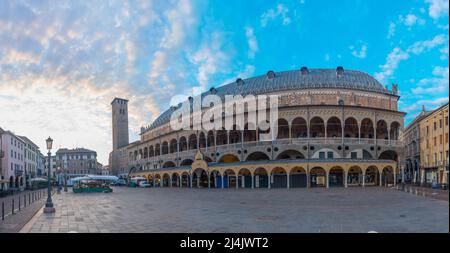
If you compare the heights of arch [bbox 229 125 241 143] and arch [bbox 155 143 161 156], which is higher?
arch [bbox 229 125 241 143]

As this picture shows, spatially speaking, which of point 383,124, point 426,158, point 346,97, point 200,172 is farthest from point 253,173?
point 426,158

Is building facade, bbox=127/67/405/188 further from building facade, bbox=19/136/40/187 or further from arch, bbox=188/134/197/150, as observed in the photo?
building facade, bbox=19/136/40/187

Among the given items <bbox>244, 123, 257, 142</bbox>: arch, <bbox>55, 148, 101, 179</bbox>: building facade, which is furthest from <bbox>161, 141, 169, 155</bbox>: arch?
<bbox>55, 148, 101, 179</bbox>: building facade

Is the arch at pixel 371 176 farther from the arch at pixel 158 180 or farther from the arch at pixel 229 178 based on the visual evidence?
the arch at pixel 158 180

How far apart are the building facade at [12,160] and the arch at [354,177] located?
5345 centimetres

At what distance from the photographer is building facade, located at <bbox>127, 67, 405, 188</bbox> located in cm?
4528

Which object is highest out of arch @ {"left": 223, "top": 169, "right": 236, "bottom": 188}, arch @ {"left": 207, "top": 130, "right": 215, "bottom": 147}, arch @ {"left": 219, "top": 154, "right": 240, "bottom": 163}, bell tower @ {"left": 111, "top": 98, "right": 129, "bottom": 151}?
bell tower @ {"left": 111, "top": 98, "right": 129, "bottom": 151}

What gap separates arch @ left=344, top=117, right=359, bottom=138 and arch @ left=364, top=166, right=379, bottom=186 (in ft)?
21.9

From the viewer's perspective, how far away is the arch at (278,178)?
151 feet

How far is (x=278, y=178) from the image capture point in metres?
46.4

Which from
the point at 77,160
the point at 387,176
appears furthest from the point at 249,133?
the point at 77,160

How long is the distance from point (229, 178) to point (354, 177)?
60.7ft

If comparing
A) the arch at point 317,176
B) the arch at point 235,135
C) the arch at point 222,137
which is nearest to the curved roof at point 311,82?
the arch at point 235,135
